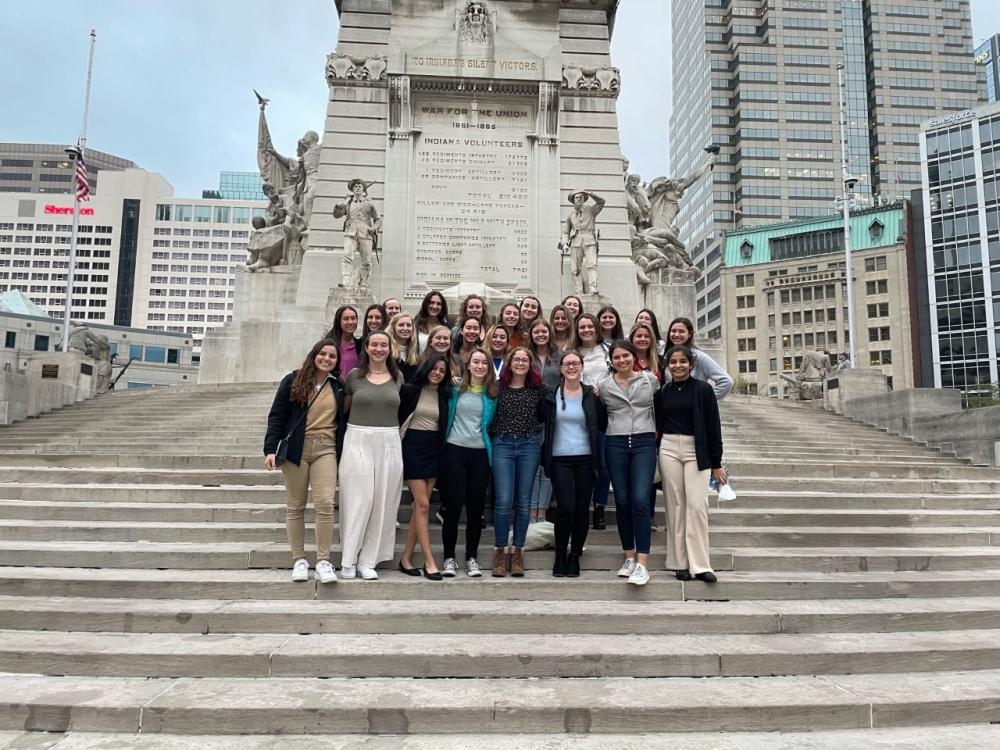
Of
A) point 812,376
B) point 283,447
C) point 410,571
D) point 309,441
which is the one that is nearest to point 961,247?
point 812,376

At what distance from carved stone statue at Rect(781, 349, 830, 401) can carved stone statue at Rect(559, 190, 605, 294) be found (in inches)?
216

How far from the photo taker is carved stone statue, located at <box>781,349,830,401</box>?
56.8ft

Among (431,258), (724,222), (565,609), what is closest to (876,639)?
(565,609)

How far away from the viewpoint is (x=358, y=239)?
17359 millimetres

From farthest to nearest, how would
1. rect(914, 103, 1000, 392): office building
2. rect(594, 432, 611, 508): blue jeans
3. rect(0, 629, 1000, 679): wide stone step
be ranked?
rect(914, 103, 1000, 392): office building
rect(594, 432, 611, 508): blue jeans
rect(0, 629, 1000, 679): wide stone step

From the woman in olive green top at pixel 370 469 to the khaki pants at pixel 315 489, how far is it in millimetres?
118

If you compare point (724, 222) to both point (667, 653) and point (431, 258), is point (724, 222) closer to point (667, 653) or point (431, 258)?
point (431, 258)

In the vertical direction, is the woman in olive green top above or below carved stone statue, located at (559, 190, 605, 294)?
below

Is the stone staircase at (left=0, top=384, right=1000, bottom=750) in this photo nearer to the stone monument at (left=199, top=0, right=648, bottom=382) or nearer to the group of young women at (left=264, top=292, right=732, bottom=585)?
the group of young women at (left=264, top=292, right=732, bottom=585)

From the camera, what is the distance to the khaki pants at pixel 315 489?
5.75 meters

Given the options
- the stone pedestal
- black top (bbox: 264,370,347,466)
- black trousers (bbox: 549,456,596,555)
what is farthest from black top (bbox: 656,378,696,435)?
the stone pedestal

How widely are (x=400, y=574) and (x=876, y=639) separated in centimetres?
361

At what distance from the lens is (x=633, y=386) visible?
6082 millimetres

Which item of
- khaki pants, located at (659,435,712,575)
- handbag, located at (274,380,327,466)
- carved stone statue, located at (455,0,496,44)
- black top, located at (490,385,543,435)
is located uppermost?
carved stone statue, located at (455,0,496,44)
